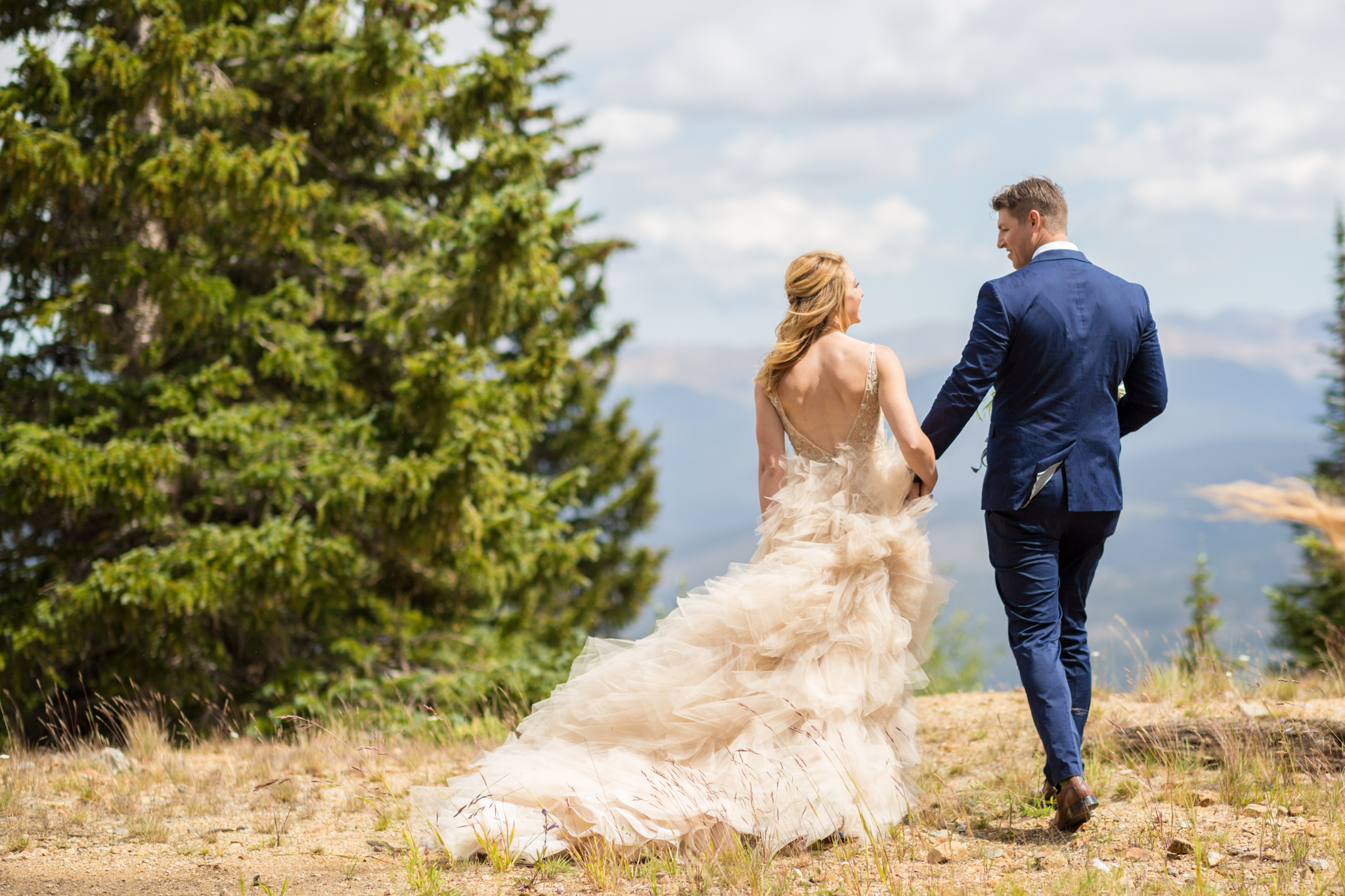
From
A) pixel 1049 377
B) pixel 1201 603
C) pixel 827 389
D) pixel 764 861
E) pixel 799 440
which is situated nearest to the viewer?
pixel 764 861

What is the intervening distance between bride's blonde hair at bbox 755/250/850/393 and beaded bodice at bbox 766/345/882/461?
0.12 meters

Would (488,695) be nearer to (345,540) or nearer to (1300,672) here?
(345,540)

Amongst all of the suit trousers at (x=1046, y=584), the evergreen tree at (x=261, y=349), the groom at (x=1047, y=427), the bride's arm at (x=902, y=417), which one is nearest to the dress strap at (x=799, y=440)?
the bride's arm at (x=902, y=417)

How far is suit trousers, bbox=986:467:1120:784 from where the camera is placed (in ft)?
11.4

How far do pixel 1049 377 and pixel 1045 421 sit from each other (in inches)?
6.4

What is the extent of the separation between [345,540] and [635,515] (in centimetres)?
1173

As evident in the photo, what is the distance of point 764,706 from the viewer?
3.62 meters

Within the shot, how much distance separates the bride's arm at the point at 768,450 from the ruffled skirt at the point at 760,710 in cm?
6

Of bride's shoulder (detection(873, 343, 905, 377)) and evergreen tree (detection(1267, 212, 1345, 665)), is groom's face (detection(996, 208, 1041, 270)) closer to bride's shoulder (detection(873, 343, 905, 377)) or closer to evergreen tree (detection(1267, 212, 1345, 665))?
bride's shoulder (detection(873, 343, 905, 377))

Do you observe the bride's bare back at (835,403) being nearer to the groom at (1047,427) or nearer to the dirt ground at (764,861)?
the groom at (1047,427)

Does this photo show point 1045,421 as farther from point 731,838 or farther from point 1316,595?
point 1316,595

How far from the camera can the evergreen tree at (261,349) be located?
768 centimetres

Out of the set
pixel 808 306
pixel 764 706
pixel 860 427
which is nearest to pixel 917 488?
pixel 860 427

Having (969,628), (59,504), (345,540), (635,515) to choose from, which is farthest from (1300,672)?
(635,515)
